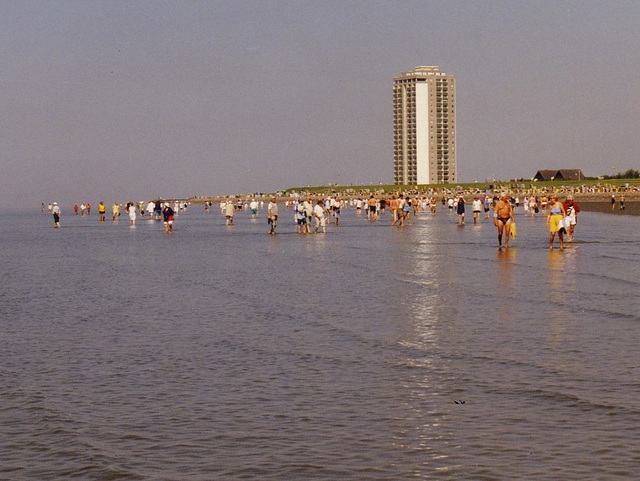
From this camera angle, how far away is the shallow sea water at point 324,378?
7.09 m

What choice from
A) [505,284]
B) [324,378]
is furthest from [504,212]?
[324,378]

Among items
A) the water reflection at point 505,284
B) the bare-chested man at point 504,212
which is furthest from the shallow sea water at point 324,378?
the bare-chested man at point 504,212

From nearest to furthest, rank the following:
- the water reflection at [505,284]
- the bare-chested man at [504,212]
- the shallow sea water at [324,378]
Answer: the shallow sea water at [324,378]
the water reflection at [505,284]
the bare-chested man at [504,212]

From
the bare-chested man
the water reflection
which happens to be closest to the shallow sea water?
the water reflection

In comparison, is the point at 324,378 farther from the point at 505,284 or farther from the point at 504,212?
the point at 504,212

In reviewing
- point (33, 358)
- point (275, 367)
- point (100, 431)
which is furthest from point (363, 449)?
point (33, 358)

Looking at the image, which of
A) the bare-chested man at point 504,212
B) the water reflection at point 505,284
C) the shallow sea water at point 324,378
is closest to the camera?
the shallow sea water at point 324,378

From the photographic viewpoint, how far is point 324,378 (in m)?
10.0

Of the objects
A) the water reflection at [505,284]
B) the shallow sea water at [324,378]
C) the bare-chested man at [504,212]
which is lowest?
the water reflection at [505,284]

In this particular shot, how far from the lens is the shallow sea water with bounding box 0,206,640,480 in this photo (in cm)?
709

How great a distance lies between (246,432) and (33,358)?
4396 millimetres

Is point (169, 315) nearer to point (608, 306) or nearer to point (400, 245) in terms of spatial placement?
point (608, 306)

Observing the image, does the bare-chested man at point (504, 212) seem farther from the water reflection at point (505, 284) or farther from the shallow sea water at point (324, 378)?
the shallow sea water at point (324, 378)

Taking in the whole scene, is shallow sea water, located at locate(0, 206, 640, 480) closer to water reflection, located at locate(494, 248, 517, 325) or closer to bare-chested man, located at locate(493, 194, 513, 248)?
water reflection, located at locate(494, 248, 517, 325)
